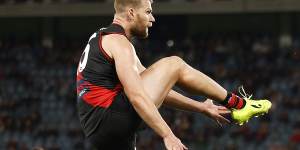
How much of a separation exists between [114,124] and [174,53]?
12897mm

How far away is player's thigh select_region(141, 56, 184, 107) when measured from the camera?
4.23 metres

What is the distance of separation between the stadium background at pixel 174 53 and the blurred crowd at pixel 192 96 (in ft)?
0.08

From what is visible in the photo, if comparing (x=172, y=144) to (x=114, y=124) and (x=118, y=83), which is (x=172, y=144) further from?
(x=118, y=83)

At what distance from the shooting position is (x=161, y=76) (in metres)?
4.25

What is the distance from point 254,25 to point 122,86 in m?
13.9

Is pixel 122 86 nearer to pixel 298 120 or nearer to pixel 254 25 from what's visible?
pixel 298 120

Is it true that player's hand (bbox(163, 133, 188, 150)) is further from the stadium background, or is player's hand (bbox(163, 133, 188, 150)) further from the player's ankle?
the stadium background

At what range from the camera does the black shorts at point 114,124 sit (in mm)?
4184

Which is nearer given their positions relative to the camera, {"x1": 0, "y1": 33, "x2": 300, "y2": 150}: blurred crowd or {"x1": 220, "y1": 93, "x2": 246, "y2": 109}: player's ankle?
{"x1": 220, "y1": 93, "x2": 246, "y2": 109}: player's ankle

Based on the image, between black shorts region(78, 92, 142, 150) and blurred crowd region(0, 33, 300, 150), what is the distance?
9.01 metres

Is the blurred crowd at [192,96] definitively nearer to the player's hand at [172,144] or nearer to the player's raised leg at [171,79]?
the player's raised leg at [171,79]

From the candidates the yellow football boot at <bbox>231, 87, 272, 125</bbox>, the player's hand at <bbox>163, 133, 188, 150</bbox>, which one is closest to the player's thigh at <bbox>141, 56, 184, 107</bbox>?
the player's hand at <bbox>163, 133, 188, 150</bbox>

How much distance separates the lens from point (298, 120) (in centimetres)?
1378

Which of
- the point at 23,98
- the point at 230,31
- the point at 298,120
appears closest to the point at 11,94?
the point at 23,98
